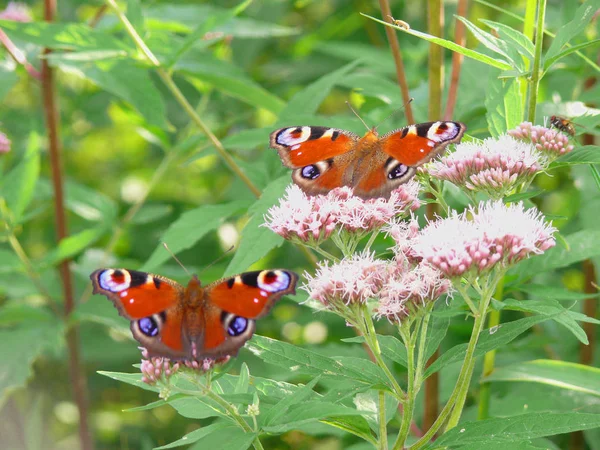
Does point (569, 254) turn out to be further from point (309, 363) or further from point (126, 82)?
point (126, 82)

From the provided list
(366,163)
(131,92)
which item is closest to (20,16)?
(131,92)

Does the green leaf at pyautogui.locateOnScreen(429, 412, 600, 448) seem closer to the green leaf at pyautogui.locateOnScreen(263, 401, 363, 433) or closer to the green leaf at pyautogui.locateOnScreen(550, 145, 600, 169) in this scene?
the green leaf at pyautogui.locateOnScreen(263, 401, 363, 433)

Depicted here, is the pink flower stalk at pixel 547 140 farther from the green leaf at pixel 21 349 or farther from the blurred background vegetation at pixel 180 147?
the green leaf at pixel 21 349

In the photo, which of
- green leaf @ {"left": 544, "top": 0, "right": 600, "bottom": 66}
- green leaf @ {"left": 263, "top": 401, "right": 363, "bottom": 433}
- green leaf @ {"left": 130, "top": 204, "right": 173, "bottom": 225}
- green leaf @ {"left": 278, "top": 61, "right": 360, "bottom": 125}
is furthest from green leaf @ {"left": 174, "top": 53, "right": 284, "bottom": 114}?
green leaf @ {"left": 263, "top": 401, "right": 363, "bottom": 433}

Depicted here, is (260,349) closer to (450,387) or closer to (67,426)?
(450,387)

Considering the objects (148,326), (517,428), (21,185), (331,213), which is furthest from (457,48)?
(21,185)

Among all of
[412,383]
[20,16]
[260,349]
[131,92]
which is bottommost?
[412,383]

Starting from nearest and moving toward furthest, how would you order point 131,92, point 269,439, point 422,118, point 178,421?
point 422,118 < point 131,92 < point 269,439 < point 178,421
